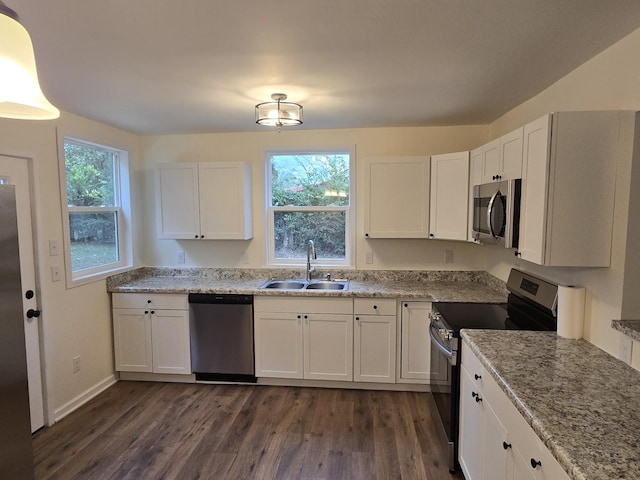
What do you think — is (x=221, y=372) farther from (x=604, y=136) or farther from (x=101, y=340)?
(x=604, y=136)

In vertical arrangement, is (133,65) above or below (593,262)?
above

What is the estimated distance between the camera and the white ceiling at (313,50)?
1.44 meters

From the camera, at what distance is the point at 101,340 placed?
3.33m

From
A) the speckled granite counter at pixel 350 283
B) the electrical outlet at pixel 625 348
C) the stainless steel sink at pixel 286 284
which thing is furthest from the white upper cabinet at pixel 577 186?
the stainless steel sink at pixel 286 284

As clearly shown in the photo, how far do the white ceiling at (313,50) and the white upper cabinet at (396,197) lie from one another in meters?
0.62

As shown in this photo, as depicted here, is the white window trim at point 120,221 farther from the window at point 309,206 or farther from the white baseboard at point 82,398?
the window at point 309,206

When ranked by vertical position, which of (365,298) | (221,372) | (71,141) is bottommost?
(221,372)

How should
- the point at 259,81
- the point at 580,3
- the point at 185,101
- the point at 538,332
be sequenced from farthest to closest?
the point at 185,101
the point at 259,81
the point at 538,332
the point at 580,3

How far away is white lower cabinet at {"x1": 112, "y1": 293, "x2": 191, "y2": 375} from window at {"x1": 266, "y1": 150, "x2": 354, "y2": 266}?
1.10 meters

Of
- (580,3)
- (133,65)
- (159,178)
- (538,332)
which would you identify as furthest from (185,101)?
(538,332)

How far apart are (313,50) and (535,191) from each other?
134 cm

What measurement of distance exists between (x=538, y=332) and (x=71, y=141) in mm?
3706

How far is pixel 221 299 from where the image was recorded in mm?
3309

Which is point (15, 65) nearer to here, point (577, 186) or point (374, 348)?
point (577, 186)
